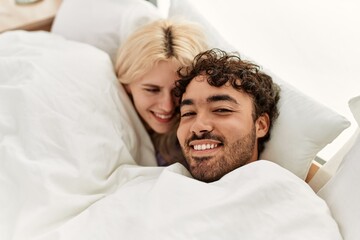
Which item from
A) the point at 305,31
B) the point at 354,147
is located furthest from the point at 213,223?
the point at 305,31

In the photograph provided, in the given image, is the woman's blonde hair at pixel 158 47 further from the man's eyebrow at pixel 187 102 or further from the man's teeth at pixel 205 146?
the man's teeth at pixel 205 146

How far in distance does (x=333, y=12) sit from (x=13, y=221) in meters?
1.14

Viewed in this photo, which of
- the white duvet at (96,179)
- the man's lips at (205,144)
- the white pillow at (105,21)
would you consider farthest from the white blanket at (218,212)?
the white pillow at (105,21)

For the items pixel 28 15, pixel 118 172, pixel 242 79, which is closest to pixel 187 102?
pixel 242 79

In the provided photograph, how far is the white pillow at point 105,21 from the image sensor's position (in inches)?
58.0

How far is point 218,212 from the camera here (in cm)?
82

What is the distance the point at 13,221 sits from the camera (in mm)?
902

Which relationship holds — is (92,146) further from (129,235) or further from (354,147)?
(354,147)

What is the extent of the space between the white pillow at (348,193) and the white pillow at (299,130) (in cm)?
7

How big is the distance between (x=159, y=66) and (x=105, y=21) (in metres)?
0.42

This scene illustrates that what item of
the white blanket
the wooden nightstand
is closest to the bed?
the white blanket

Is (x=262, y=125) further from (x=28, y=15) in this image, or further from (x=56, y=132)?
(x=28, y=15)

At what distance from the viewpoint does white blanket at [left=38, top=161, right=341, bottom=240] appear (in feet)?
2.60

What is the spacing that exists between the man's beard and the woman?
1.02 ft
